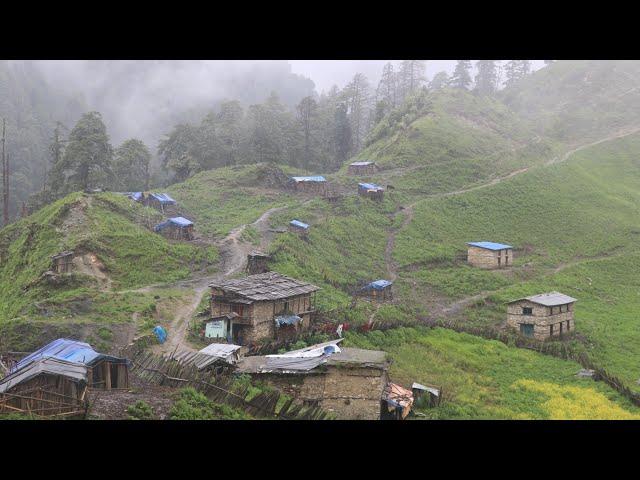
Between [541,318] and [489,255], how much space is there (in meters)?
17.4

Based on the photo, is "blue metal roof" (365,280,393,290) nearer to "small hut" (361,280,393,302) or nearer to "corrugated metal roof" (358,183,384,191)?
"small hut" (361,280,393,302)

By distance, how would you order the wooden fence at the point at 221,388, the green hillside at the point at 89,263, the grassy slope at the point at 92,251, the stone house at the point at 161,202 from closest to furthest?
the wooden fence at the point at 221,388 → the green hillside at the point at 89,263 → the grassy slope at the point at 92,251 → the stone house at the point at 161,202

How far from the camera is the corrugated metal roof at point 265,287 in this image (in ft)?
122

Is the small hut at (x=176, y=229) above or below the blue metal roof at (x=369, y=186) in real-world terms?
below

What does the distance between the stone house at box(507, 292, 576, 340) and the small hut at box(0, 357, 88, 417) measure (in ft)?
115

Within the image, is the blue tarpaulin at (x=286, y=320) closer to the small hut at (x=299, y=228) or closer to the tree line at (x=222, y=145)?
the small hut at (x=299, y=228)

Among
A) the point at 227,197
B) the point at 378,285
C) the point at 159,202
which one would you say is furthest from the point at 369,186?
the point at 378,285

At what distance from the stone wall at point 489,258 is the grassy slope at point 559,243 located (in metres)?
1.32

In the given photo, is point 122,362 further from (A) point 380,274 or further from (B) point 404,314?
(A) point 380,274

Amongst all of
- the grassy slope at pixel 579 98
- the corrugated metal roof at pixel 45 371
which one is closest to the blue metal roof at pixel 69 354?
the corrugated metal roof at pixel 45 371

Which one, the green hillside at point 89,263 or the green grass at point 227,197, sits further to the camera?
the green grass at point 227,197

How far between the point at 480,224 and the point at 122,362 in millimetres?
58505

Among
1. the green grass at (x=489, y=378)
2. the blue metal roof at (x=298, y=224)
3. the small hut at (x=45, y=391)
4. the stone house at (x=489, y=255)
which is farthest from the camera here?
the blue metal roof at (x=298, y=224)

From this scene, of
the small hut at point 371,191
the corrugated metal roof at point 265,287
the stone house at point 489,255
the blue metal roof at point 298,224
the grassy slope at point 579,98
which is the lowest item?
the corrugated metal roof at point 265,287
